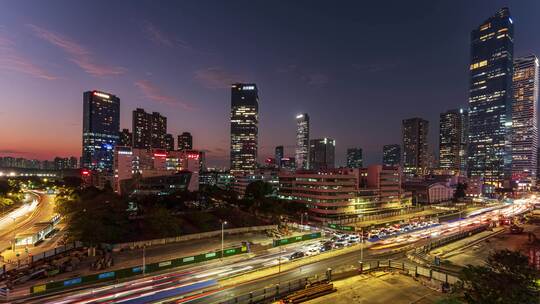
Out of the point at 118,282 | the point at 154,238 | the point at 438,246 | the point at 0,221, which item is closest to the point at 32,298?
the point at 118,282

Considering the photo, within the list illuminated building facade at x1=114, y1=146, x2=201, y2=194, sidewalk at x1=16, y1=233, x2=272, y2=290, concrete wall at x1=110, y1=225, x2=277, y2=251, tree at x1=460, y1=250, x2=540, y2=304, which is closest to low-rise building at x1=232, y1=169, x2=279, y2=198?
illuminated building facade at x1=114, y1=146, x2=201, y2=194

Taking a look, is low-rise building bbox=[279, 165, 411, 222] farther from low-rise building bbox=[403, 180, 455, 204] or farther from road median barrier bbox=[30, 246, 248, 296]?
road median barrier bbox=[30, 246, 248, 296]

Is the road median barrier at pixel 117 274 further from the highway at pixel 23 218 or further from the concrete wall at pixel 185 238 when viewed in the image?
the highway at pixel 23 218

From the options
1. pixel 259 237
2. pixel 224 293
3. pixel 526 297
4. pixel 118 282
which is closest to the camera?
pixel 526 297

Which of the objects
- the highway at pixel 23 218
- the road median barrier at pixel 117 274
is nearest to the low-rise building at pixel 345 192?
the road median barrier at pixel 117 274

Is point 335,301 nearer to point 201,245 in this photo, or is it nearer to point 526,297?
point 526,297

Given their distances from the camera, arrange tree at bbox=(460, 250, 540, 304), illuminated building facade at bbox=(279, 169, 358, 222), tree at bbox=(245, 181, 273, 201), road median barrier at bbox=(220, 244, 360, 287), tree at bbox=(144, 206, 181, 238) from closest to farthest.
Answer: tree at bbox=(460, 250, 540, 304) → road median barrier at bbox=(220, 244, 360, 287) → tree at bbox=(144, 206, 181, 238) → illuminated building facade at bbox=(279, 169, 358, 222) → tree at bbox=(245, 181, 273, 201)

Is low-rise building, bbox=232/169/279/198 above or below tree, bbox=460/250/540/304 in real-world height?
below

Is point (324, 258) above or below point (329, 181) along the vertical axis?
below
